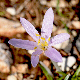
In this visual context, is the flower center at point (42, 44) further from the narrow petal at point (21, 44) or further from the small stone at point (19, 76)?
the small stone at point (19, 76)

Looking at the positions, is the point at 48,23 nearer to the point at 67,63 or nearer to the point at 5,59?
the point at 67,63

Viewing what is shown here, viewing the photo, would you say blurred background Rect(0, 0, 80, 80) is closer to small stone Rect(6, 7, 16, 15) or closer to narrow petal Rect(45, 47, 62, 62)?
small stone Rect(6, 7, 16, 15)

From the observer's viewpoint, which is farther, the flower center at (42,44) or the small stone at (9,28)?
the small stone at (9,28)

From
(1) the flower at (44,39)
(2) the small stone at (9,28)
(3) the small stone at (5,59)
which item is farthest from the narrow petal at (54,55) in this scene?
(2) the small stone at (9,28)

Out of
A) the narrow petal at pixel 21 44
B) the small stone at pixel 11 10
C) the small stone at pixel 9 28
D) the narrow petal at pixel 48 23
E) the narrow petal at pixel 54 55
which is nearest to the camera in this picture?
the narrow petal at pixel 54 55

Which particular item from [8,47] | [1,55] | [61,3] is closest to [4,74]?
[1,55]

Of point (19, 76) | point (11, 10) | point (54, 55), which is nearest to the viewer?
point (54, 55)

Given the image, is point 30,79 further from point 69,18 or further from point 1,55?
point 69,18

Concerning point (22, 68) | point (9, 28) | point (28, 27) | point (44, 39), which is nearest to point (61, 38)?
point (44, 39)
